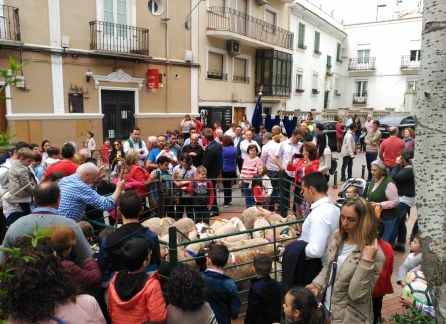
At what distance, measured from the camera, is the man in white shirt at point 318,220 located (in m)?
3.18

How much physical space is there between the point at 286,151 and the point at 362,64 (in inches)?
1228

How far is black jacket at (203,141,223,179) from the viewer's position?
8.12 m

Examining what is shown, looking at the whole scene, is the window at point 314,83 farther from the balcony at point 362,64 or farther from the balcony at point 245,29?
the balcony at point 362,64

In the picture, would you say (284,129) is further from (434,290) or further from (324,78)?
(324,78)

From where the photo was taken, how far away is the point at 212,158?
815cm

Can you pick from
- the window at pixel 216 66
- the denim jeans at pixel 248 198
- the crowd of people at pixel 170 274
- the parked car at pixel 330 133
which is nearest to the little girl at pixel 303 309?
the crowd of people at pixel 170 274

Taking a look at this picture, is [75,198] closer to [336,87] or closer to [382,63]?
[336,87]

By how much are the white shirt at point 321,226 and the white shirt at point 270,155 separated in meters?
5.18

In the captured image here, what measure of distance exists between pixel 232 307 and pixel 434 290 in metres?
1.56

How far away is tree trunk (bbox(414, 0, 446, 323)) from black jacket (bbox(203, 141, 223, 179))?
5853mm

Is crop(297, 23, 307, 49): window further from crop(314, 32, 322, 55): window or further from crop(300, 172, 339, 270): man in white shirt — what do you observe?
crop(300, 172, 339, 270): man in white shirt

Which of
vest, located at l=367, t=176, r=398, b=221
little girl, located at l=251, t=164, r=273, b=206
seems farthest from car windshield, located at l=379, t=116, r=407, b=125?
vest, located at l=367, t=176, r=398, b=221

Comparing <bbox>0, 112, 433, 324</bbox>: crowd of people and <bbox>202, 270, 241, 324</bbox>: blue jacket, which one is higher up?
<bbox>0, 112, 433, 324</bbox>: crowd of people

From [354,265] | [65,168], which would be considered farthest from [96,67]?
[354,265]
